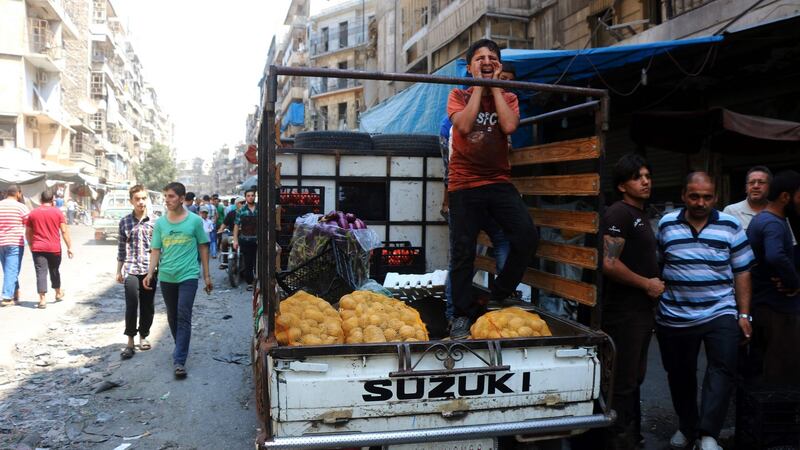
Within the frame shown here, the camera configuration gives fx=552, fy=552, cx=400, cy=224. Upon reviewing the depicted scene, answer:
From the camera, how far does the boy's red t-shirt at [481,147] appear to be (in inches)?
140

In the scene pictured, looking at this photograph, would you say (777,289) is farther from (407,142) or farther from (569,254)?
(407,142)

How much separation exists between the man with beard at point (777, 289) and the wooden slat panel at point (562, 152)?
5.90 feet

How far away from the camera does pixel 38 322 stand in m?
8.27

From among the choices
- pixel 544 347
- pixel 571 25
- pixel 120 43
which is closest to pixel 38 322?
pixel 544 347

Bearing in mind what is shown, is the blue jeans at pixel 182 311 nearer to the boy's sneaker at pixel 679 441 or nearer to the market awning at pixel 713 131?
the boy's sneaker at pixel 679 441

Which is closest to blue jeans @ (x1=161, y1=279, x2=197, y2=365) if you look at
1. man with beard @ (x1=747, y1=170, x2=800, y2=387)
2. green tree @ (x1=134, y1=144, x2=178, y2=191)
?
man with beard @ (x1=747, y1=170, x2=800, y2=387)

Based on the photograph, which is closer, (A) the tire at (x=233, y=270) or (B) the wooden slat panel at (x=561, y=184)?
(B) the wooden slat panel at (x=561, y=184)

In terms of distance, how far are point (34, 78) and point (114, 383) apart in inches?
1587

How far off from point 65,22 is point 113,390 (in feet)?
146

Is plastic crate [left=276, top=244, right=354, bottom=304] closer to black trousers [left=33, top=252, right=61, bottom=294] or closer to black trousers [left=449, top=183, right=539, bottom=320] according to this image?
black trousers [left=449, top=183, right=539, bottom=320]

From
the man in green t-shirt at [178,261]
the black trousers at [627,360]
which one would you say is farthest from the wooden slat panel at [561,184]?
the man in green t-shirt at [178,261]

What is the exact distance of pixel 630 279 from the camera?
143 inches

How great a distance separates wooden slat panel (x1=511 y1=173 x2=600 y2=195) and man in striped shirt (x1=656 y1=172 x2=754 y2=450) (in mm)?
1032

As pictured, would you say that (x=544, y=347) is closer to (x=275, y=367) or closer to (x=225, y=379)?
(x=275, y=367)
